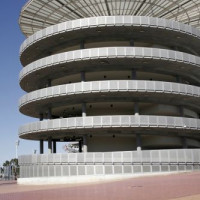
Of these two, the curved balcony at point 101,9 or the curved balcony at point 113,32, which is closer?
the curved balcony at point 113,32

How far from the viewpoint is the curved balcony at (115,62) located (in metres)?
39.9

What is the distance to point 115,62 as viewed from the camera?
41688mm

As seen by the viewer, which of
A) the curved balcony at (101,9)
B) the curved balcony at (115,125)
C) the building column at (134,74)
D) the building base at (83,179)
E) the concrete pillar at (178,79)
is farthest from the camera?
the concrete pillar at (178,79)

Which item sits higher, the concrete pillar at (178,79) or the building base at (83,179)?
the concrete pillar at (178,79)

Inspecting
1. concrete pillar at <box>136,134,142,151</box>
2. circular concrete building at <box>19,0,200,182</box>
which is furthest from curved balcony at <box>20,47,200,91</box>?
concrete pillar at <box>136,134,142,151</box>

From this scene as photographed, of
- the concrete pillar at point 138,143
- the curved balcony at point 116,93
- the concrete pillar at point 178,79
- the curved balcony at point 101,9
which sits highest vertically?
the curved balcony at point 101,9

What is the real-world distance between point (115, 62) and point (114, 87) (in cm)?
439

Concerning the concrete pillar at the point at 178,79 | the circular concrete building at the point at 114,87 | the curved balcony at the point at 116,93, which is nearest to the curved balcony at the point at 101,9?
the circular concrete building at the point at 114,87

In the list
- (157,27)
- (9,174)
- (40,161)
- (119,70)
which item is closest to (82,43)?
(119,70)

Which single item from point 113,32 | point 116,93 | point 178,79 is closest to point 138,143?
point 116,93

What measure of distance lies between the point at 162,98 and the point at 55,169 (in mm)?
15995

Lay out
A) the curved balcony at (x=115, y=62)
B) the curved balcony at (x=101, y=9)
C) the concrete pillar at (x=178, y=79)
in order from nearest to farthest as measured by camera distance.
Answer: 1. the curved balcony at (x=115, y=62)
2. the curved balcony at (x=101, y=9)
3. the concrete pillar at (x=178, y=79)

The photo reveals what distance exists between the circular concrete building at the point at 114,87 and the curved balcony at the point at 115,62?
12 cm

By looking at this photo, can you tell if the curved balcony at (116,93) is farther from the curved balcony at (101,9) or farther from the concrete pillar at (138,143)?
the curved balcony at (101,9)
